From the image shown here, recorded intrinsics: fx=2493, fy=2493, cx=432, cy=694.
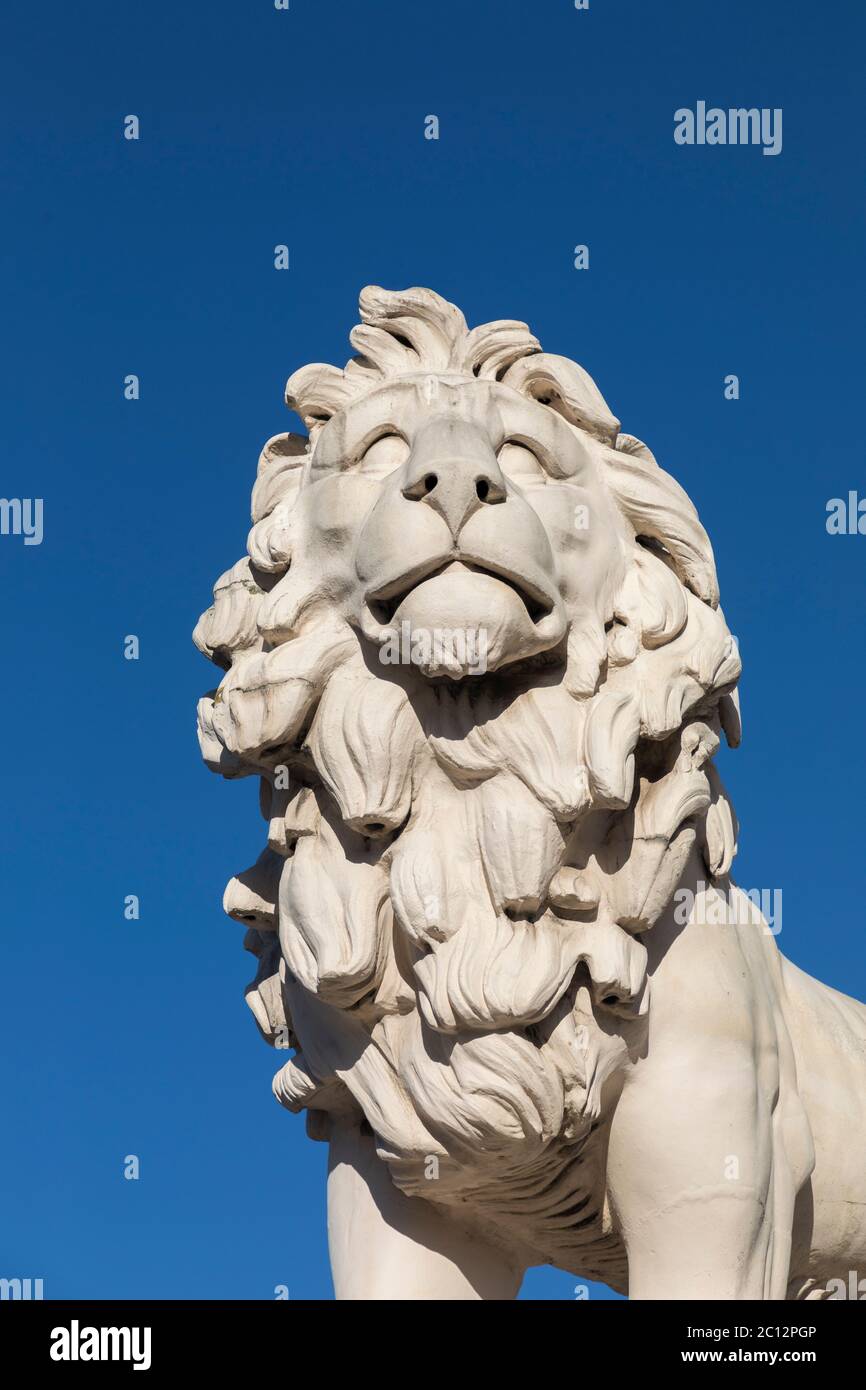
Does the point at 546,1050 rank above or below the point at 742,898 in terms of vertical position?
below

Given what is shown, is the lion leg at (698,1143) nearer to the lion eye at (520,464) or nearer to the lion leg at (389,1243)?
the lion leg at (389,1243)

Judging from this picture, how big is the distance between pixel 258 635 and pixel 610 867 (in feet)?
3.69

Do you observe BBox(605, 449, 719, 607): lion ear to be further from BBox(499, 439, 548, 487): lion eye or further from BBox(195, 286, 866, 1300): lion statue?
BBox(499, 439, 548, 487): lion eye

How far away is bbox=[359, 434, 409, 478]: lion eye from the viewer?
658 centimetres

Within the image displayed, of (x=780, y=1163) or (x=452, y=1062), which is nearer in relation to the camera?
(x=452, y=1062)

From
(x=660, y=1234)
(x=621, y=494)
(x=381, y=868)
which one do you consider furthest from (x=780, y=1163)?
(x=621, y=494)

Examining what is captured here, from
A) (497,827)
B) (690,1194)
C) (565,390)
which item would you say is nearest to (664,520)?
(565,390)

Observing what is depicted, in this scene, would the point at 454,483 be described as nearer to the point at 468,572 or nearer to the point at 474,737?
the point at 468,572

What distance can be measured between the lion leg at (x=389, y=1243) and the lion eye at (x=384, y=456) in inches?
72.0

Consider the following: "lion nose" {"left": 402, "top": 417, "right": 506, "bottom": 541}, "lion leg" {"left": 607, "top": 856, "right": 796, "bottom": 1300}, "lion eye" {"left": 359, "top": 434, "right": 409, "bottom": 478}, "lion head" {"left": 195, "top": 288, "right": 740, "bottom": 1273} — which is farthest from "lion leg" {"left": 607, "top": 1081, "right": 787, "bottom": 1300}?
"lion eye" {"left": 359, "top": 434, "right": 409, "bottom": 478}

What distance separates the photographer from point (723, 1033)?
258 inches
